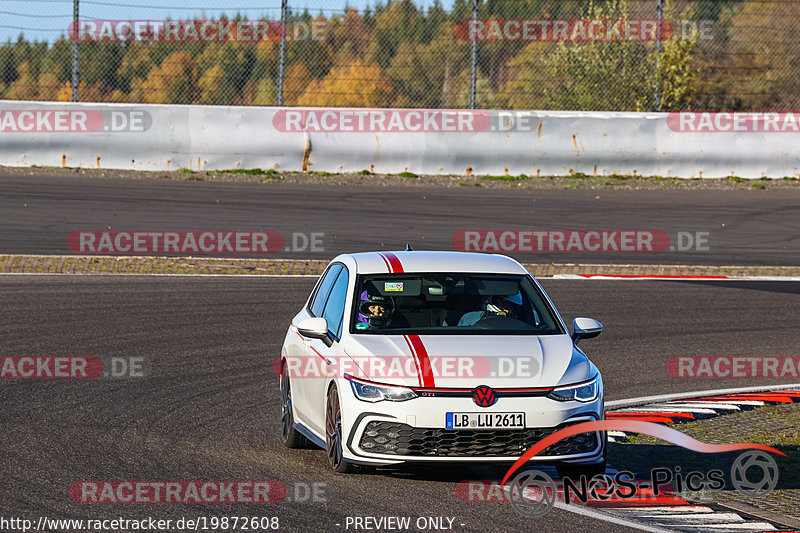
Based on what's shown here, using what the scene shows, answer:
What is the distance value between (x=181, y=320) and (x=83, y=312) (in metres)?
1.19

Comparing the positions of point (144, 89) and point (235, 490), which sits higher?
point (144, 89)

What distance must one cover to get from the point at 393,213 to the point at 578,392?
13143 mm

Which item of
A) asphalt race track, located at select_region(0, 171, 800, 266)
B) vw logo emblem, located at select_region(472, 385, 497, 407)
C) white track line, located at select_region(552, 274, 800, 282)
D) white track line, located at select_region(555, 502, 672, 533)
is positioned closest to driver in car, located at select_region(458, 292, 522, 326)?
vw logo emblem, located at select_region(472, 385, 497, 407)

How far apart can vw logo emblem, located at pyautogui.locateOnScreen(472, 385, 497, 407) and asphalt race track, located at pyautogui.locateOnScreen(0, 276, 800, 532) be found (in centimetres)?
56

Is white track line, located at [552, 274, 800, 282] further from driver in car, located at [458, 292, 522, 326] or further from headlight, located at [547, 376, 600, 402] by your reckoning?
headlight, located at [547, 376, 600, 402]

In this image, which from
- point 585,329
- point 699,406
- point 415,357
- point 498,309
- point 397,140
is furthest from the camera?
point 397,140

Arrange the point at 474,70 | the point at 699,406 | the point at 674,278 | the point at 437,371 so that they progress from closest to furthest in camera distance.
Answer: the point at 437,371
the point at 699,406
the point at 674,278
the point at 474,70

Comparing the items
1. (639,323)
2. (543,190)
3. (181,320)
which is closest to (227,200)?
(543,190)

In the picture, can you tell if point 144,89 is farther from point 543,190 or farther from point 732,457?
point 732,457

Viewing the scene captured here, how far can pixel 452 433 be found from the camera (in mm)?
7512

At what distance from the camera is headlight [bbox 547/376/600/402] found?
7.68 metres

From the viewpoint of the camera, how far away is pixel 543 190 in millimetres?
23172

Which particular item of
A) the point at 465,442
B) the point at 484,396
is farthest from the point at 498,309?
the point at 465,442

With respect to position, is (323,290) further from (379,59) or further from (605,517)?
(379,59)
